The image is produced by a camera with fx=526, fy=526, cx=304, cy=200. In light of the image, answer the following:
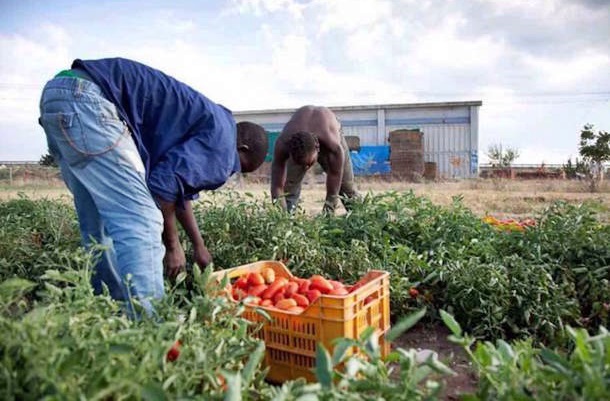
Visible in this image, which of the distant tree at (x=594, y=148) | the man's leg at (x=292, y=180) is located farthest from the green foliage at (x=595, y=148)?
the man's leg at (x=292, y=180)

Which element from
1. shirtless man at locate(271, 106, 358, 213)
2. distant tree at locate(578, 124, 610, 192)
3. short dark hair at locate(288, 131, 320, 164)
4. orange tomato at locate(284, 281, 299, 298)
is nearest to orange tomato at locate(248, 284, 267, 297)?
orange tomato at locate(284, 281, 299, 298)

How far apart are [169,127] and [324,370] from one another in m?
1.59

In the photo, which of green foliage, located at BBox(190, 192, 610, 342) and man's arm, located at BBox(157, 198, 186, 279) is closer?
man's arm, located at BBox(157, 198, 186, 279)

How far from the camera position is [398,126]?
28453 mm

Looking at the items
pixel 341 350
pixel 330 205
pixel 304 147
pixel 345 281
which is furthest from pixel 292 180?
pixel 341 350

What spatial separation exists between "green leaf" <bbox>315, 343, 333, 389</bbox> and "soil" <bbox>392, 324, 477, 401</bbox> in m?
0.99

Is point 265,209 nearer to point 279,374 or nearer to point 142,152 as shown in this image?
point 142,152

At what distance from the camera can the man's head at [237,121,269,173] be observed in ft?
8.82

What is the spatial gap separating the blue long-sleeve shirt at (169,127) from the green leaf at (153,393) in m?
1.28

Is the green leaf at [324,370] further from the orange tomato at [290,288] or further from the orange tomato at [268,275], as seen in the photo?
the orange tomato at [268,275]

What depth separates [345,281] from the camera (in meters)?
3.09

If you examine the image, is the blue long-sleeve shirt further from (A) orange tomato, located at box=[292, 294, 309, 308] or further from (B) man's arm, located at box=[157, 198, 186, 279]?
(A) orange tomato, located at box=[292, 294, 309, 308]

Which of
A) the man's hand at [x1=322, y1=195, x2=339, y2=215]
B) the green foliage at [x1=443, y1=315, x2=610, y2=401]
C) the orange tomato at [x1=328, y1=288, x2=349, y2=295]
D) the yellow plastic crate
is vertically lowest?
the yellow plastic crate

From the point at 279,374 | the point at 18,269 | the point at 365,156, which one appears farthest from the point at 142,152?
the point at 365,156
